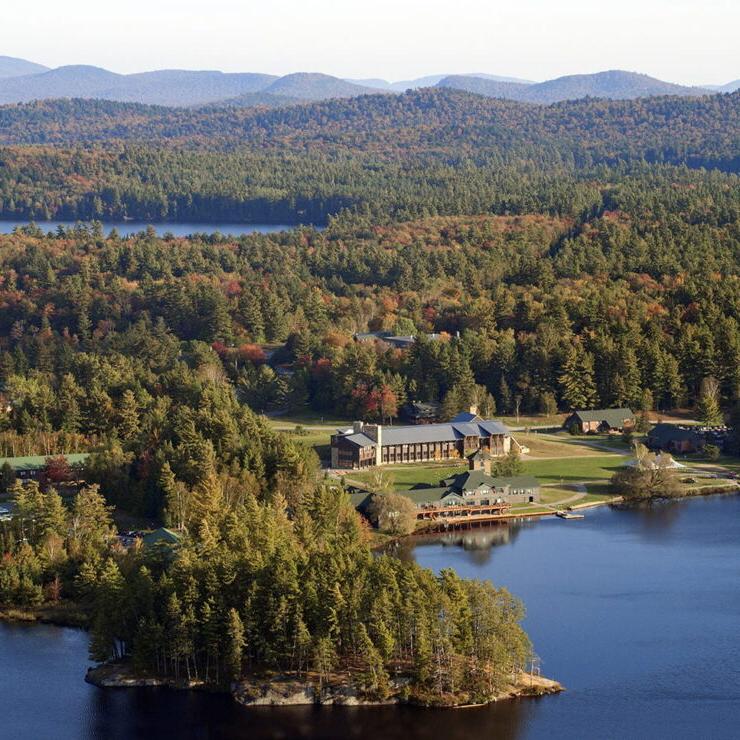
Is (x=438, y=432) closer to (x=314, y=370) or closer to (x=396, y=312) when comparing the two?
(x=314, y=370)

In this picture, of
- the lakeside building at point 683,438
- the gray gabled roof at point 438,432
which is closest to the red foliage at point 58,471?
the gray gabled roof at point 438,432

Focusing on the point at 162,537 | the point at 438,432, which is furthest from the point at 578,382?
the point at 162,537

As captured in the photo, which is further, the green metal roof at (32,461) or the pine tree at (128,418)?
the pine tree at (128,418)

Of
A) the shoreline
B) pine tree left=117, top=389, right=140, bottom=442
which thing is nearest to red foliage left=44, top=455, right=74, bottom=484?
pine tree left=117, top=389, right=140, bottom=442

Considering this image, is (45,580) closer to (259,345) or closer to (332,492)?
(332,492)

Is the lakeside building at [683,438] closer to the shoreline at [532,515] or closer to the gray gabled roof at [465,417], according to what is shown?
the shoreline at [532,515]
